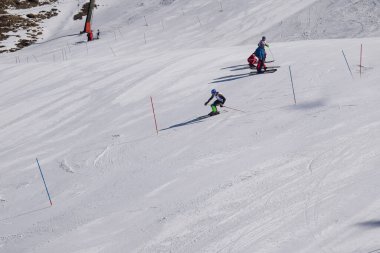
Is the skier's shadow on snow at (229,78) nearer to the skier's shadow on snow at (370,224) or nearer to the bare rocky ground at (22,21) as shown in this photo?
the skier's shadow on snow at (370,224)

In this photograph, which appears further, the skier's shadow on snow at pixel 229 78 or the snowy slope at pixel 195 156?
the skier's shadow on snow at pixel 229 78

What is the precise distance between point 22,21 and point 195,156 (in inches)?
1474

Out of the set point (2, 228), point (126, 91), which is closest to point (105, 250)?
point (2, 228)

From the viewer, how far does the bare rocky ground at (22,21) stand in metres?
41.2

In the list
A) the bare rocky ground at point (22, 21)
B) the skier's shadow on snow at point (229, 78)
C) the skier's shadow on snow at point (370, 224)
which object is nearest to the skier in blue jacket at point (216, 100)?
the skier's shadow on snow at point (229, 78)

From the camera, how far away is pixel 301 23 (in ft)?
98.4

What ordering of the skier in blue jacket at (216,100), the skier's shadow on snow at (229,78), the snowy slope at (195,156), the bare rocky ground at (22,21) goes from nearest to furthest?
the snowy slope at (195,156) → the skier in blue jacket at (216,100) → the skier's shadow on snow at (229,78) → the bare rocky ground at (22,21)

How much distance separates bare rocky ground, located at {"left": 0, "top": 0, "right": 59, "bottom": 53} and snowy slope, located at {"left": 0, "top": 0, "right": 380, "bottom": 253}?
15.8m

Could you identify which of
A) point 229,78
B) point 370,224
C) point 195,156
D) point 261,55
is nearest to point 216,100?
point 195,156

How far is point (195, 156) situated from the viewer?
13.5 metres

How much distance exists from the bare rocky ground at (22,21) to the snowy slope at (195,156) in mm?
15798

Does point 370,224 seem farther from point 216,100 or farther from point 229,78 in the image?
point 229,78

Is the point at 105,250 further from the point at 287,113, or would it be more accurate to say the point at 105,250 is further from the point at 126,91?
the point at 126,91

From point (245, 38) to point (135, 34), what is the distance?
1020 centimetres
